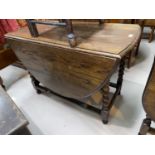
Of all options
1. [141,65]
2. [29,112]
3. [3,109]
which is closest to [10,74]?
[29,112]

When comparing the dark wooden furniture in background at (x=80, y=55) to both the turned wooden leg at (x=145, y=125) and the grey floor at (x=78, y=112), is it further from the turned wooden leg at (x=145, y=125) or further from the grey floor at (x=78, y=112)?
the turned wooden leg at (x=145, y=125)

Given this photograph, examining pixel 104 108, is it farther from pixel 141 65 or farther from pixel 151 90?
pixel 141 65

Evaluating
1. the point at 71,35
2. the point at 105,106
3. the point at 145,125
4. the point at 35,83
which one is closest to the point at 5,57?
the point at 35,83

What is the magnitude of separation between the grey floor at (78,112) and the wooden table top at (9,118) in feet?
2.19

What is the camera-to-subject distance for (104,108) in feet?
4.37

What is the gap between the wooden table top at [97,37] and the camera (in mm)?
927

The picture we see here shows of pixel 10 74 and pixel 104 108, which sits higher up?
pixel 104 108

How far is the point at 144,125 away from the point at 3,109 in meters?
0.97

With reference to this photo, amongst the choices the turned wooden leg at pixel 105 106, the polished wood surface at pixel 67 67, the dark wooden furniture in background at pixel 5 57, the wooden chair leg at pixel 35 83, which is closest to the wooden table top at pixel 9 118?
the polished wood surface at pixel 67 67

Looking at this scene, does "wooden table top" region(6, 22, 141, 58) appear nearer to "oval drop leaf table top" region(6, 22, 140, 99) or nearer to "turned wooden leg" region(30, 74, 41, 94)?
"oval drop leaf table top" region(6, 22, 140, 99)

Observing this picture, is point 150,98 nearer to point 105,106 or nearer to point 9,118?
point 105,106

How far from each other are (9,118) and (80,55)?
56 centimetres

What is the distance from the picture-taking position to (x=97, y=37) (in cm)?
108

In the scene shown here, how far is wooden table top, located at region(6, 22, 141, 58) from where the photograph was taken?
927 millimetres
